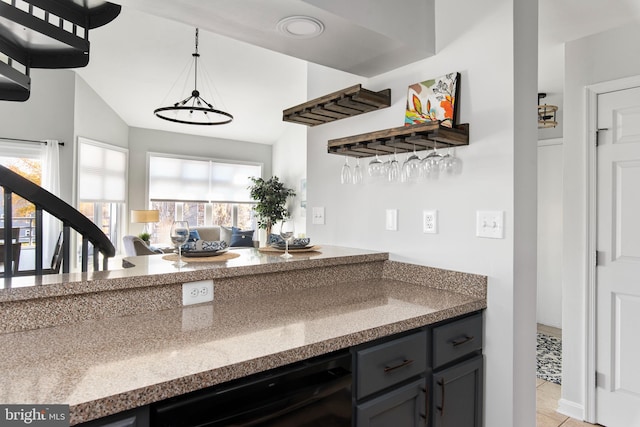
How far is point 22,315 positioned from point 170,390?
27.2 inches

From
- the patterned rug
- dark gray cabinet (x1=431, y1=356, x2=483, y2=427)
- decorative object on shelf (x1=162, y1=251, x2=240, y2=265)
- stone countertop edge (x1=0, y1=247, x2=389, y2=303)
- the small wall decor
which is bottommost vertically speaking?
the patterned rug

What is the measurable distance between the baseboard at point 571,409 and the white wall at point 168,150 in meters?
6.34

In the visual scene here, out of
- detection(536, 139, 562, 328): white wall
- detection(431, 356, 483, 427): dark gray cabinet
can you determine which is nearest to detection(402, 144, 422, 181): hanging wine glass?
detection(431, 356, 483, 427): dark gray cabinet

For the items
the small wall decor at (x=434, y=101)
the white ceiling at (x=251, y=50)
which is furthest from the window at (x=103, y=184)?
the small wall decor at (x=434, y=101)

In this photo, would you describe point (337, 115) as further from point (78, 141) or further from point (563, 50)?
point (78, 141)

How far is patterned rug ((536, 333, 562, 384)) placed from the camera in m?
3.13

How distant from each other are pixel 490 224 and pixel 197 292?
4.25ft

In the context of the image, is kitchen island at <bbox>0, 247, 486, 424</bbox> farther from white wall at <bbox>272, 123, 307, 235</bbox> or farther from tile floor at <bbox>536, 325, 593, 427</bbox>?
white wall at <bbox>272, 123, 307, 235</bbox>

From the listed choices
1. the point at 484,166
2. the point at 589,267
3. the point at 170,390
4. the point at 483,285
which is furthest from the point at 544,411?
the point at 170,390

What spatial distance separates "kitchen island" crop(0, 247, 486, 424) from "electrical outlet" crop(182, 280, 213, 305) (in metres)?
0.03

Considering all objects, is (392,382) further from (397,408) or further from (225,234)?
(225,234)

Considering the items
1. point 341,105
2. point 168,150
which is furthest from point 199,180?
point 341,105

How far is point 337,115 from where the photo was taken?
2332mm

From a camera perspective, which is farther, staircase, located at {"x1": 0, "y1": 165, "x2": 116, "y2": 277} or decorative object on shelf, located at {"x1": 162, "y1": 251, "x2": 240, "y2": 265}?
decorative object on shelf, located at {"x1": 162, "y1": 251, "x2": 240, "y2": 265}
